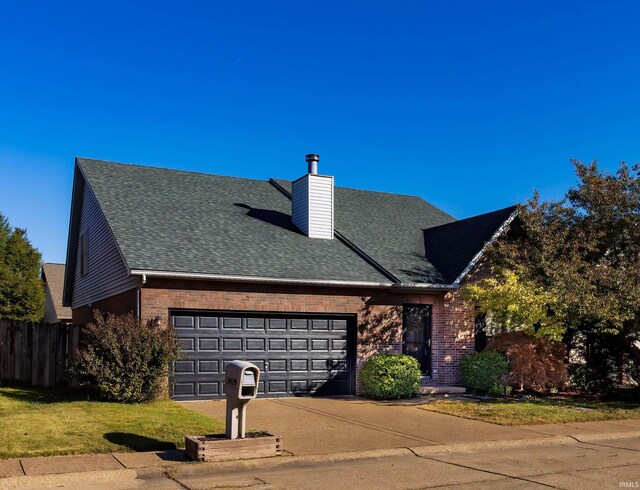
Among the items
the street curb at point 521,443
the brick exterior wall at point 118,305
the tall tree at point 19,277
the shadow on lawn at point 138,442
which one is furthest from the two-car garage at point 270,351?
the tall tree at point 19,277

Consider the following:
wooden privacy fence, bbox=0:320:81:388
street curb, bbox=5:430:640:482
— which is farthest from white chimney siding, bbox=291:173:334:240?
street curb, bbox=5:430:640:482

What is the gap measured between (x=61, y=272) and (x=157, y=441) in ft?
122

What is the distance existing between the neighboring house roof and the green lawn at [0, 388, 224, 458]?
3706mm

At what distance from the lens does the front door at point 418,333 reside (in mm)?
19469

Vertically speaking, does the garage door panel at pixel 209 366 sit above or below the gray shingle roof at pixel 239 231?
below

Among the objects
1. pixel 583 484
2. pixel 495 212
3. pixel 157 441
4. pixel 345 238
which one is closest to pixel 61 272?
pixel 345 238

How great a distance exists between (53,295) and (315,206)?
2587cm

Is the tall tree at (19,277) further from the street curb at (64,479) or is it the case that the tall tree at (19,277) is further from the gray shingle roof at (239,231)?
the street curb at (64,479)

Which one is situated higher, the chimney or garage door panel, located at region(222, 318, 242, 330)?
the chimney

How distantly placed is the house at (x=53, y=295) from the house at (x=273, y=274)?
1707 cm

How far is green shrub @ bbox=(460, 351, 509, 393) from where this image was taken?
18125 millimetres

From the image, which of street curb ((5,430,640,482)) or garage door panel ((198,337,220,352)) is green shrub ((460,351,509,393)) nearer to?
street curb ((5,430,640,482))

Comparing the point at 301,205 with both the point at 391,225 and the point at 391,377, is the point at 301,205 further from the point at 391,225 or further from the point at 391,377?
the point at 391,377

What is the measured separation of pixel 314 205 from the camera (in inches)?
829
